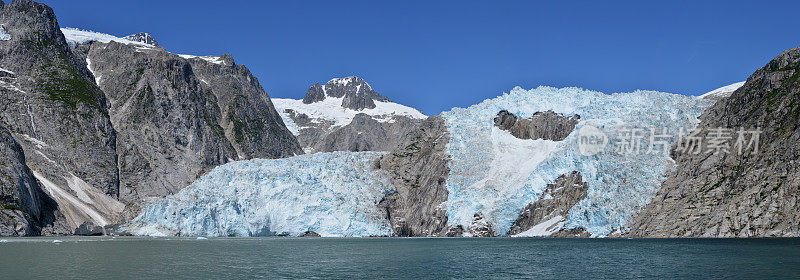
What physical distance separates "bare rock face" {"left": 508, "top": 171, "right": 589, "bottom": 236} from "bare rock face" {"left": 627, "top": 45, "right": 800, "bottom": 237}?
10.4 metres

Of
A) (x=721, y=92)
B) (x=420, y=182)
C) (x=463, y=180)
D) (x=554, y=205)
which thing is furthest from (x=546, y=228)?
(x=721, y=92)

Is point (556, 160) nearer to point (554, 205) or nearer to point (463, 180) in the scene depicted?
point (554, 205)

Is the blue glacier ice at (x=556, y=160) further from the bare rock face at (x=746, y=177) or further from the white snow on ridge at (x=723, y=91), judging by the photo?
the white snow on ridge at (x=723, y=91)

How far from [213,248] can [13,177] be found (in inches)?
3119

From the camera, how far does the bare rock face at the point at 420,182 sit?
124 m

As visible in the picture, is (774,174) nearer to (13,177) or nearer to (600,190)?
(600,190)

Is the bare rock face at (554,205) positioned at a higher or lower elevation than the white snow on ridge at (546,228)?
higher

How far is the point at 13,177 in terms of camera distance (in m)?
142

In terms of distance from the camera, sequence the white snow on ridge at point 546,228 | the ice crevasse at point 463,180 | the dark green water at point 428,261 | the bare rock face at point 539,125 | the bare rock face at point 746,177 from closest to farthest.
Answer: the dark green water at point 428,261
the bare rock face at point 746,177
the white snow on ridge at point 546,228
the ice crevasse at point 463,180
the bare rock face at point 539,125

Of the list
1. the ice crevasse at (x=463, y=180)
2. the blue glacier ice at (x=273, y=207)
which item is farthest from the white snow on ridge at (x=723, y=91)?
the blue glacier ice at (x=273, y=207)

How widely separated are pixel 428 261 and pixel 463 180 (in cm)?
5783

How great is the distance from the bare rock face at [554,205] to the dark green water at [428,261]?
2382 cm

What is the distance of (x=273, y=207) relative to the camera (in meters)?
127

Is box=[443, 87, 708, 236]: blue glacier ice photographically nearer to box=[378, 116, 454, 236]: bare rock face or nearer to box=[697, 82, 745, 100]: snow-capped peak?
box=[378, 116, 454, 236]: bare rock face
